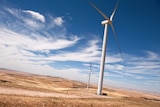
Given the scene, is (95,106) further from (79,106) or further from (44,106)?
(44,106)

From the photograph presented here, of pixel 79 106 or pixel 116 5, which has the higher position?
pixel 116 5

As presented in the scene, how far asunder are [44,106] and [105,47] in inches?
1205

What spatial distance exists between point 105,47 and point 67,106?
2834 centimetres

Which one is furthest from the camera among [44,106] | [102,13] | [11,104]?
[102,13]

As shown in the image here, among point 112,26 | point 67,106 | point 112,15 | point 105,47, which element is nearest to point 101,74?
point 105,47

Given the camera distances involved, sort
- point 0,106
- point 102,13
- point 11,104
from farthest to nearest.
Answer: point 102,13 → point 11,104 → point 0,106

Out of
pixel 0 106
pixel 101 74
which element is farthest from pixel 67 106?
pixel 101 74

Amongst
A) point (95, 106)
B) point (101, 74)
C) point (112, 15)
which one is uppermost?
point (112, 15)

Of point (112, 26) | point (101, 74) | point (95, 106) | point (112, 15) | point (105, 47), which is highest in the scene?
point (112, 15)

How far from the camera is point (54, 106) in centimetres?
2053

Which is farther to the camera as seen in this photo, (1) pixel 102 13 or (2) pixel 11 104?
(1) pixel 102 13

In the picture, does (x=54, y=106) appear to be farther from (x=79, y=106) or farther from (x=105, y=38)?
(x=105, y=38)

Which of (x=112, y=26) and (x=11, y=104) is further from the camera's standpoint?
(x=112, y=26)

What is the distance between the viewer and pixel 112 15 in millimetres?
53969
